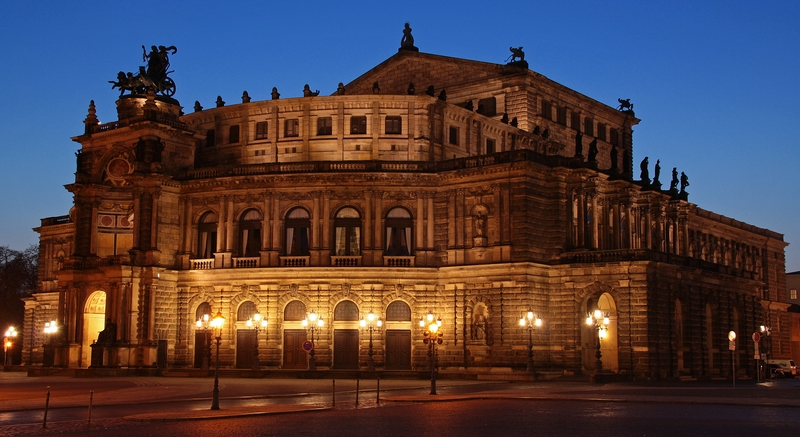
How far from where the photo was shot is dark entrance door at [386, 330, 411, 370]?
6869 centimetres

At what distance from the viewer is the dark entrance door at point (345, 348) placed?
227ft

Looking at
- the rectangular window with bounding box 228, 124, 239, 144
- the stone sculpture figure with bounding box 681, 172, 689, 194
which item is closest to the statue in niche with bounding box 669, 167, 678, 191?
the stone sculpture figure with bounding box 681, 172, 689, 194

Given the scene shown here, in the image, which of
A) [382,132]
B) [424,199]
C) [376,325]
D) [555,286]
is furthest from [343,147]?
[555,286]

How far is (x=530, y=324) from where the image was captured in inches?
2422

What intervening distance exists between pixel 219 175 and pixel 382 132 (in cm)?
1209

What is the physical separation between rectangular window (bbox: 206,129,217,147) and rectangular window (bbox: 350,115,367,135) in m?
11.6

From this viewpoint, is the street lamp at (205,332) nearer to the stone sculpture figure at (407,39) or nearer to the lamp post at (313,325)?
the lamp post at (313,325)

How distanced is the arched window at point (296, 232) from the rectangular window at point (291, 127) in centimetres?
690

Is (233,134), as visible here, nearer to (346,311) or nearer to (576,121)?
(346,311)

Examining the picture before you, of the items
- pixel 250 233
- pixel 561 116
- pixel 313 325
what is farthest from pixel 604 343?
pixel 250 233

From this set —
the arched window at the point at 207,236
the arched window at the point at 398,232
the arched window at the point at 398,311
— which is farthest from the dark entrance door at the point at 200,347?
the arched window at the point at 398,232

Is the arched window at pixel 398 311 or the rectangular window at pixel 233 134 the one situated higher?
the rectangular window at pixel 233 134

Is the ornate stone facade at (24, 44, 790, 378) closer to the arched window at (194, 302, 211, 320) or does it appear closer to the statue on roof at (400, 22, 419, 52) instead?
the arched window at (194, 302, 211, 320)

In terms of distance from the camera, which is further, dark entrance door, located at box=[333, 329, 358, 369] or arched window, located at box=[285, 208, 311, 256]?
arched window, located at box=[285, 208, 311, 256]
